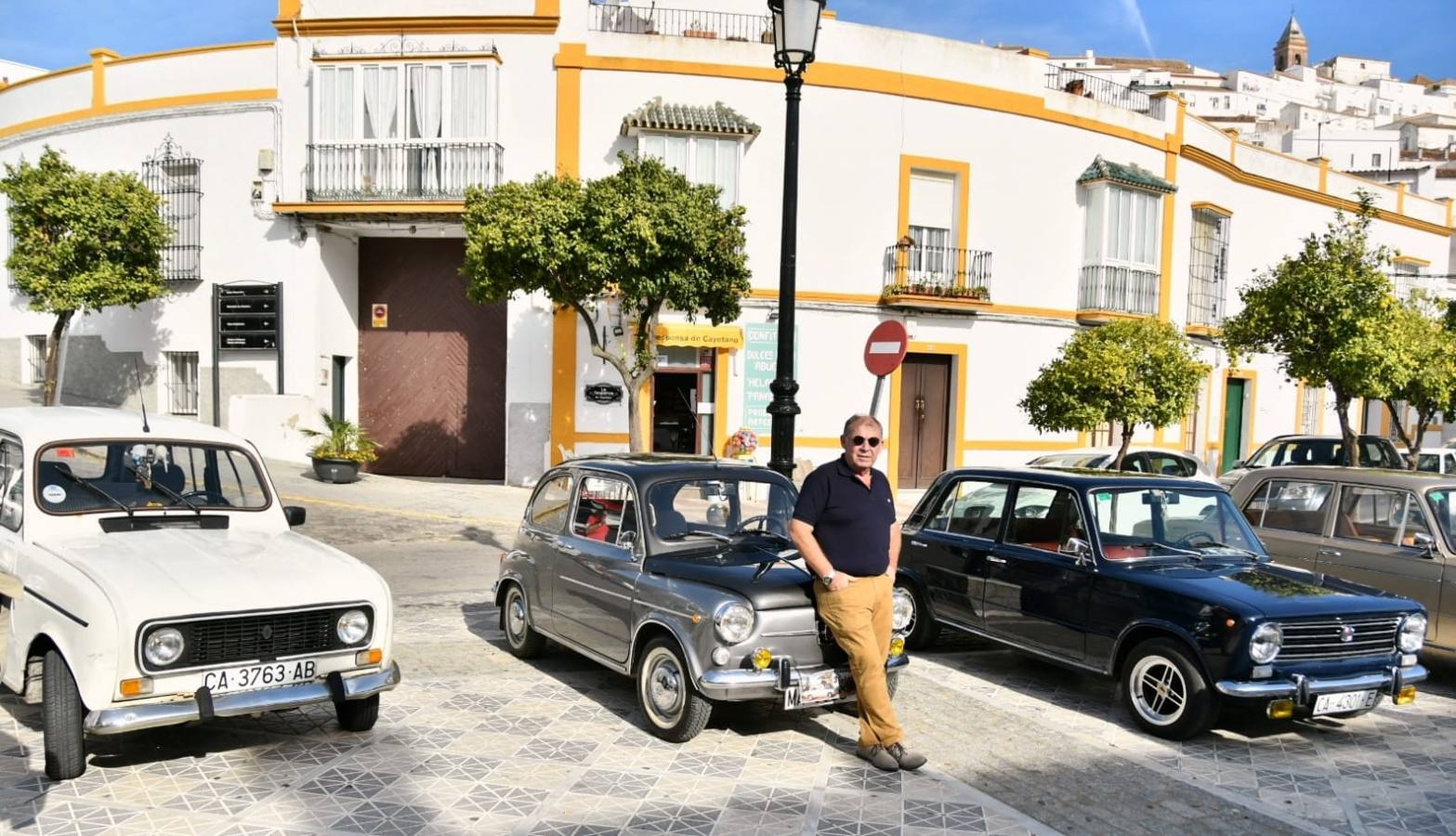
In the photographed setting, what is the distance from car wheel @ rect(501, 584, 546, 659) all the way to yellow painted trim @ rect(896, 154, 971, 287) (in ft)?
46.2

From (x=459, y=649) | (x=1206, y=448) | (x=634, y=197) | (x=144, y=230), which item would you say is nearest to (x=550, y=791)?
(x=459, y=649)

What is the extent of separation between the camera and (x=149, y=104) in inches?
789

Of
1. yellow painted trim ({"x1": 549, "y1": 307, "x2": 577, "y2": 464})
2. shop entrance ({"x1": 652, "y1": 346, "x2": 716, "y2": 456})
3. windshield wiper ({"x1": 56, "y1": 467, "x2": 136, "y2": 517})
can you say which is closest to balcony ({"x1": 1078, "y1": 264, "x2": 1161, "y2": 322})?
shop entrance ({"x1": 652, "y1": 346, "x2": 716, "y2": 456})

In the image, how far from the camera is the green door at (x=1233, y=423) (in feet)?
85.2

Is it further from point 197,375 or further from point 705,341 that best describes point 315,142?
point 705,341

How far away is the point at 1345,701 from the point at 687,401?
46.1 feet

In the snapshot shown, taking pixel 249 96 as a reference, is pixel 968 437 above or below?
below

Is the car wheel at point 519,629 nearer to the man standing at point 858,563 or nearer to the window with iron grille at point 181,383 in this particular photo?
the man standing at point 858,563

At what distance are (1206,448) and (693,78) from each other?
15.7 m

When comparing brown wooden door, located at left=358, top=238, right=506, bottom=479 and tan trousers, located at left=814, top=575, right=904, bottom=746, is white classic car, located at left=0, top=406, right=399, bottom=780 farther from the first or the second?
brown wooden door, located at left=358, top=238, right=506, bottom=479

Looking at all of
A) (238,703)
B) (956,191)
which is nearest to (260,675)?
(238,703)

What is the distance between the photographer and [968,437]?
20641 mm

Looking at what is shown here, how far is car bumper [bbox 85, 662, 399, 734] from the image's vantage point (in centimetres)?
445

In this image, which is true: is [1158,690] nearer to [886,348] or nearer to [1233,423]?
[886,348]
